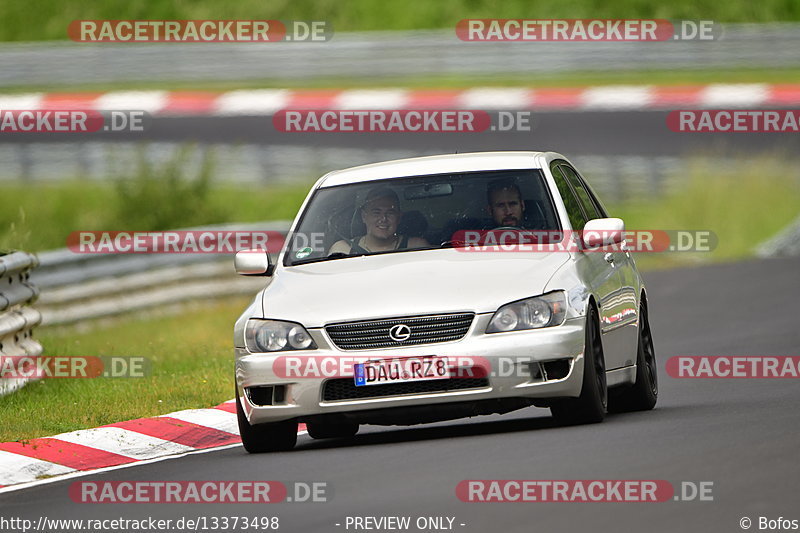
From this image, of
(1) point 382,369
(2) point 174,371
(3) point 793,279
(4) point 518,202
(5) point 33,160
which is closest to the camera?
(1) point 382,369

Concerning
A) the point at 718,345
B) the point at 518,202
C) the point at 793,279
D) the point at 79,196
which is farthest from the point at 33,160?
the point at 518,202

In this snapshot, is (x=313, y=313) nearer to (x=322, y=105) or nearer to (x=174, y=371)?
(x=174, y=371)

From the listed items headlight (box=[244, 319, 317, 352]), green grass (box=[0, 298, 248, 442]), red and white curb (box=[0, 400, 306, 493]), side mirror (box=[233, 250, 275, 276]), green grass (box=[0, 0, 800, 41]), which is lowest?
red and white curb (box=[0, 400, 306, 493])

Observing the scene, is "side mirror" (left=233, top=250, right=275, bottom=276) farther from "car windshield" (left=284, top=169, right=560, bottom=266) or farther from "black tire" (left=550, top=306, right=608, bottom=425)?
"black tire" (left=550, top=306, right=608, bottom=425)

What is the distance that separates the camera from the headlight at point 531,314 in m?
10.1


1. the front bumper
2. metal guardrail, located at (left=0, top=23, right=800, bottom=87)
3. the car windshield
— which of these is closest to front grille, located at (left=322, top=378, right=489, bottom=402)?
the front bumper

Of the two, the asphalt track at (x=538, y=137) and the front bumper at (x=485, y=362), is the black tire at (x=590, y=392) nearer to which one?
the front bumper at (x=485, y=362)

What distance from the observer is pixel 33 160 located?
108 ft

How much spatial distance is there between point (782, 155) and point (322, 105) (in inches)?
378

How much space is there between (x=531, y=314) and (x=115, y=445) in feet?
9.00

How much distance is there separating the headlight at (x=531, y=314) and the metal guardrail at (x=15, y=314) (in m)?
4.54

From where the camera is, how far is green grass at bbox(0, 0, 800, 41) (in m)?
43.1

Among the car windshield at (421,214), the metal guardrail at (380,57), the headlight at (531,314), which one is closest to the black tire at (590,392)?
the headlight at (531,314)

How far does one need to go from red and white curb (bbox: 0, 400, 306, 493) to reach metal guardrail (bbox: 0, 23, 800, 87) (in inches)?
1030
